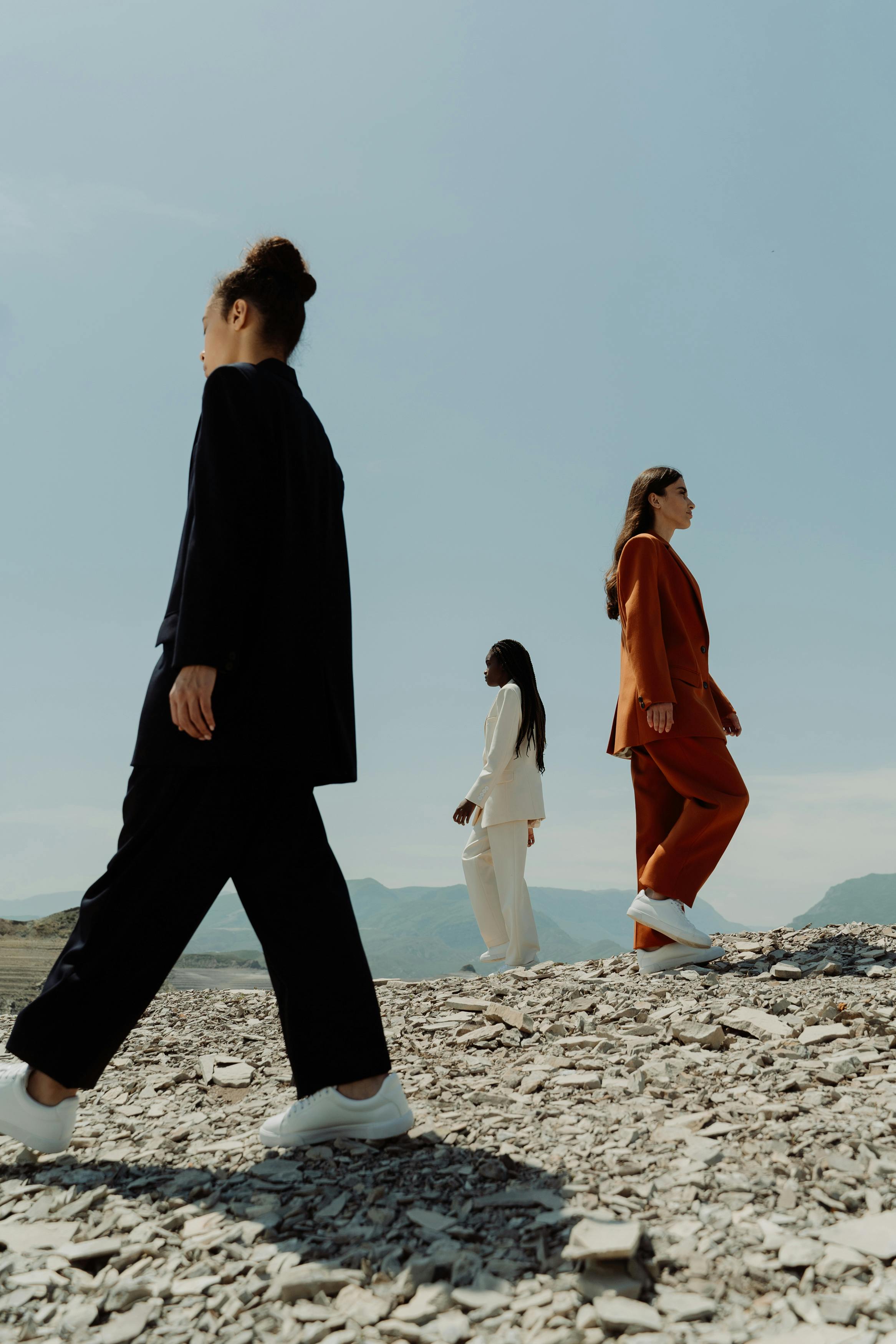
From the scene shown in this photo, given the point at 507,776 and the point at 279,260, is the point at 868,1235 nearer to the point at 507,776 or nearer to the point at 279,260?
the point at 279,260

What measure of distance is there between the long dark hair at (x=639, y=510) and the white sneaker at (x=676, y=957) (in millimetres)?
1931

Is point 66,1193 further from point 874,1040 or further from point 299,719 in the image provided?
point 874,1040

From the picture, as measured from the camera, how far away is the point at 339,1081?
99.7 inches

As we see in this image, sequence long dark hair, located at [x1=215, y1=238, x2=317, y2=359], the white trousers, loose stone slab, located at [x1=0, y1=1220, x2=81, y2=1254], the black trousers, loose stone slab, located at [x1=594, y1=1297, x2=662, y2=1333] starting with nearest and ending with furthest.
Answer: loose stone slab, located at [x1=594, y1=1297, x2=662, y2=1333]
loose stone slab, located at [x1=0, y1=1220, x2=81, y2=1254]
the black trousers
long dark hair, located at [x1=215, y1=238, x2=317, y2=359]
the white trousers

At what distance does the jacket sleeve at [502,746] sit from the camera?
6.94 meters

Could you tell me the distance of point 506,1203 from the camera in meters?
2.09

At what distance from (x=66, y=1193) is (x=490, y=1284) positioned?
1.14 metres

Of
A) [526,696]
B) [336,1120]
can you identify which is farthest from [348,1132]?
[526,696]

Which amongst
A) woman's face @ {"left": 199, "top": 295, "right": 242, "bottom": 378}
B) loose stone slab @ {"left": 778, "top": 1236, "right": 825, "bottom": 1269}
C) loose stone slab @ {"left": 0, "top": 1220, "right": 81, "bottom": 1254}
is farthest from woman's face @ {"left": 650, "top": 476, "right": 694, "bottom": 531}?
loose stone slab @ {"left": 0, "top": 1220, "right": 81, "bottom": 1254}

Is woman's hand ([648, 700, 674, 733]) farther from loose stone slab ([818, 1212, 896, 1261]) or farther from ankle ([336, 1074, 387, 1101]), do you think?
loose stone slab ([818, 1212, 896, 1261])

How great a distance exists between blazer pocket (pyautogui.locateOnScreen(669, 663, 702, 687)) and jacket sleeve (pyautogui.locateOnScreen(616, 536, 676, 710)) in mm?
41

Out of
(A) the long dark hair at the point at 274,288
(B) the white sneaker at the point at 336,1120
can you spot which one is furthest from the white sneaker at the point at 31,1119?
(A) the long dark hair at the point at 274,288

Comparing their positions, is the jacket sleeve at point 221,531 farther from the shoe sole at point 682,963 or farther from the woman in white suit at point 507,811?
the woman in white suit at point 507,811

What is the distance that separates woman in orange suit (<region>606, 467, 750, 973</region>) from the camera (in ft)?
16.1
